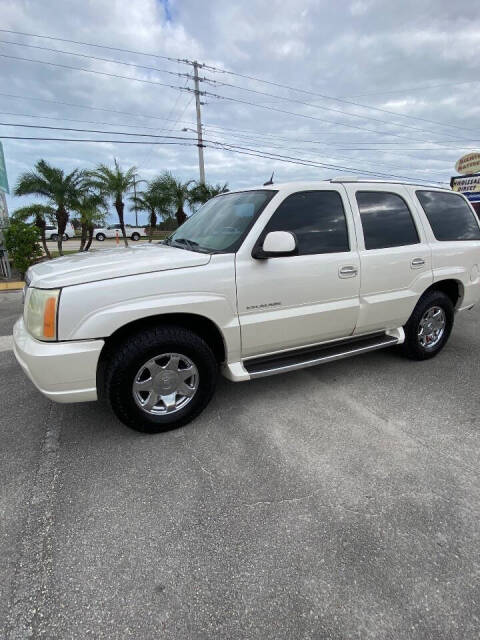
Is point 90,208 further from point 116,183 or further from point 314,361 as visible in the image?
point 314,361

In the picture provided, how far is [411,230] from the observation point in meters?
3.68

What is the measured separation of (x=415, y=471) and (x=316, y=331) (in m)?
1.30

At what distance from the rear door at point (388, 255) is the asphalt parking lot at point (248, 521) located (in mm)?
865

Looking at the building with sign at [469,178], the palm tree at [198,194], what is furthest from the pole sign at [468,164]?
the palm tree at [198,194]

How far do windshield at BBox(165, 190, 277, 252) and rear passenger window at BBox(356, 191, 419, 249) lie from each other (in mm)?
973

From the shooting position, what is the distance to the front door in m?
2.80

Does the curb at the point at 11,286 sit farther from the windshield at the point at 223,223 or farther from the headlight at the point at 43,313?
the headlight at the point at 43,313

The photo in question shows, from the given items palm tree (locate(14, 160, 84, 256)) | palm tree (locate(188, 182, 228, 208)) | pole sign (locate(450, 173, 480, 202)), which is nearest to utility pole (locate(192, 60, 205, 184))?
palm tree (locate(188, 182, 228, 208))

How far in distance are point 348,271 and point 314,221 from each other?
0.53 m

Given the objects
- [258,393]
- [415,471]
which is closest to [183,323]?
[258,393]

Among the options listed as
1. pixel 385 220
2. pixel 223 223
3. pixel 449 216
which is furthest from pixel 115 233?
pixel 385 220

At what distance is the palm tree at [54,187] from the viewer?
48.5 feet

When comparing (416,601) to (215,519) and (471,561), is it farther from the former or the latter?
(215,519)

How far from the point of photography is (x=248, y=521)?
1942mm
